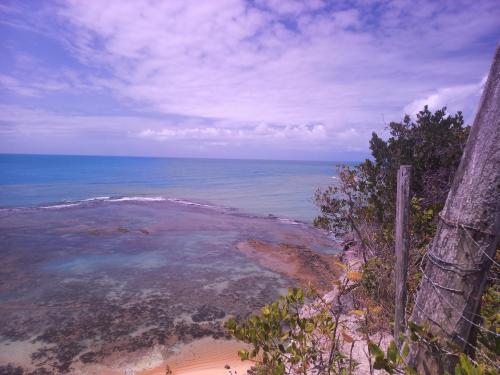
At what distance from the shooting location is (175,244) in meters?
Answer: 17.9

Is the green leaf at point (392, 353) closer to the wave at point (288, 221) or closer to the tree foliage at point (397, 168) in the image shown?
the tree foliage at point (397, 168)

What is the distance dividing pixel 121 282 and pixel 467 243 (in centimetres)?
1211

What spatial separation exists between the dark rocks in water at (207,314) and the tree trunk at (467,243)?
7.50 metres

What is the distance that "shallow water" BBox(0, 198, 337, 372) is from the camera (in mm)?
8273

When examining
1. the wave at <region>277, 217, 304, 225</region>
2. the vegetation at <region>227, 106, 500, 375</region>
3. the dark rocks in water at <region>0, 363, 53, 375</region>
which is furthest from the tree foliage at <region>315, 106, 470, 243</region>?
the wave at <region>277, 217, 304, 225</region>

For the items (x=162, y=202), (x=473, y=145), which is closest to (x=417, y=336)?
(x=473, y=145)

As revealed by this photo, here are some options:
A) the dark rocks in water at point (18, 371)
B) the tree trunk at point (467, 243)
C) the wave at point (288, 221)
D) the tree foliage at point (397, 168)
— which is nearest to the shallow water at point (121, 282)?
the dark rocks in water at point (18, 371)

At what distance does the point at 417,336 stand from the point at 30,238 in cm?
2103

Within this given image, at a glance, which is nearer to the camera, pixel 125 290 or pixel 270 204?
pixel 125 290

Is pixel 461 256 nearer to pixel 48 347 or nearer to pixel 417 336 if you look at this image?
pixel 417 336

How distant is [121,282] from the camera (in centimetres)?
1215

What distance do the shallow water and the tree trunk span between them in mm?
7005

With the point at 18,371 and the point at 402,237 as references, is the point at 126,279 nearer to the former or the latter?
the point at 18,371

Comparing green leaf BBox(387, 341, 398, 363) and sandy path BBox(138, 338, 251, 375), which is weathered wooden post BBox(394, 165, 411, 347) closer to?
green leaf BBox(387, 341, 398, 363)
